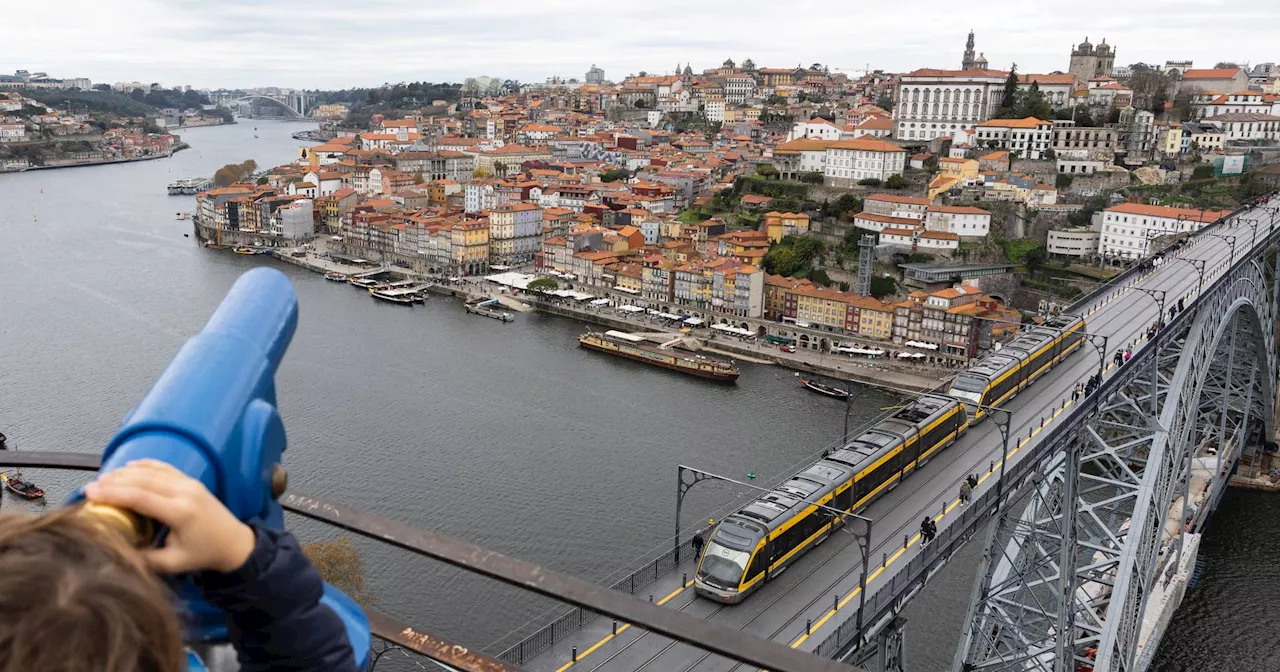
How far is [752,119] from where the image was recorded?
5156 centimetres

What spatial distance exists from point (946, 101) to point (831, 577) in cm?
3339

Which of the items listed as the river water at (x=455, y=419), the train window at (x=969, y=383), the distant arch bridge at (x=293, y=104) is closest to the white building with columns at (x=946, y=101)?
the river water at (x=455, y=419)

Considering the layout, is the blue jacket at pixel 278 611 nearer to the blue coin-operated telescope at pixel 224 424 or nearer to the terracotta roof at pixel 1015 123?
the blue coin-operated telescope at pixel 224 424

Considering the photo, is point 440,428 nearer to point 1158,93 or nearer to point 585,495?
point 585,495

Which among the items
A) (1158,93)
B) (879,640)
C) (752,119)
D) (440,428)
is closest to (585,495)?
(440,428)

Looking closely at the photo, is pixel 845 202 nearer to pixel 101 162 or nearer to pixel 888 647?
pixel 888 647

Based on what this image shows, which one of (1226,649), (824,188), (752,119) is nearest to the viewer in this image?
(1226,649)

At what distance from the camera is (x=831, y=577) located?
655 cm

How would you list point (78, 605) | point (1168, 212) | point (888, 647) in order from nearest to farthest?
point (78, 605), point (888, 647), point (1168, 212)

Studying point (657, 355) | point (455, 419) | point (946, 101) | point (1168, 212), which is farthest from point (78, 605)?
point (946, 101)

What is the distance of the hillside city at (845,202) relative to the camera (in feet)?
80.5

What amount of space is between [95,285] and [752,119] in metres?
34.5

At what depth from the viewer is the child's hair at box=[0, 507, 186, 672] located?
50 centimetres

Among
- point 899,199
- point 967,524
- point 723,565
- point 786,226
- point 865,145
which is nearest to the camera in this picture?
point 723,565
